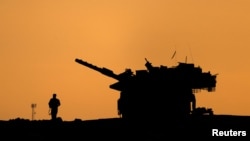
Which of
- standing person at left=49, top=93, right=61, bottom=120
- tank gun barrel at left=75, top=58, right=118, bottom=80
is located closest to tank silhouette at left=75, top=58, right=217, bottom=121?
tank gun barrel at left=75, top=58, right=118, bottom=80

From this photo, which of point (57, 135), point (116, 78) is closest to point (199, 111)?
point (116, 78)

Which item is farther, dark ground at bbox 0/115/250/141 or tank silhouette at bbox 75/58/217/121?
tank silhouette at bbox 75/58/217/121

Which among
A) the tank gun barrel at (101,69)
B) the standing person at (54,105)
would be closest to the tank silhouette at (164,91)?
the tank gun barrel at (101,69)

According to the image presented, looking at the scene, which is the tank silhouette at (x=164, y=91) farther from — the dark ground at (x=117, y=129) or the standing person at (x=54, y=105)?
the standing person at (x=54, y=105)

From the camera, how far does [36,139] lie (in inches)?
2709

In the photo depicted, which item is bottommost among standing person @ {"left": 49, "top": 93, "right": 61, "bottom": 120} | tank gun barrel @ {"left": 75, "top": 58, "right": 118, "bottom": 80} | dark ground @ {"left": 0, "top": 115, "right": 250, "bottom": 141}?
dark ground @ {"left": 0, "top": 115, "right": 250, "bottom": 141}

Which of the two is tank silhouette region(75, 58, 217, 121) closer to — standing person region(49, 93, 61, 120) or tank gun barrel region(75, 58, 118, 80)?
tank gun barrel region(75, 58, 118, 80)

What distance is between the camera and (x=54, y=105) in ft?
243

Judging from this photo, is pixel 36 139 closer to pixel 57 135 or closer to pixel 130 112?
pixel 57 135

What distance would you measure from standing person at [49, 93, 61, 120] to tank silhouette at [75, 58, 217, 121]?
6.63 meters

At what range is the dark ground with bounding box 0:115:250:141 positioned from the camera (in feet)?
228

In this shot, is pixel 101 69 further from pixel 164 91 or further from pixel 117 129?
pixel 117 129

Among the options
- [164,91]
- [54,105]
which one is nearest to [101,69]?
[164,91]

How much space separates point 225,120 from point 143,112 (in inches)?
339
